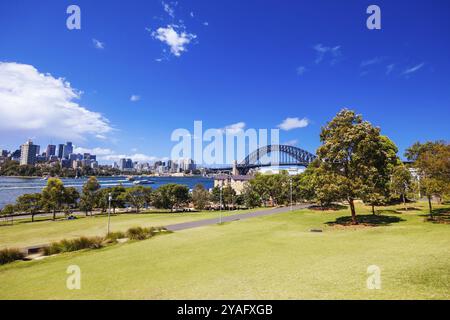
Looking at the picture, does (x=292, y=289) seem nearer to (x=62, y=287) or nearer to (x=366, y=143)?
(x=62, y=287)

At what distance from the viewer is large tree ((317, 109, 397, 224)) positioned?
29438mm

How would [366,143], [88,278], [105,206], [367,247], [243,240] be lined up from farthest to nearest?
[105,206], [366,143], [243,240], [367,247], [88,278]

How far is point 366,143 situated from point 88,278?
28.8 m

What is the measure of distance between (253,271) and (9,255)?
1880 cm

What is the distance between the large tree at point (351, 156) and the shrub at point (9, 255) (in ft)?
97.5

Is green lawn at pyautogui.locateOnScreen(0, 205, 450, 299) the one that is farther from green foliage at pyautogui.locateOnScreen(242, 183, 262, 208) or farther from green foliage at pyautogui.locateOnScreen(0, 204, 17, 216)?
green foliage at pyautogui.locateOnScreen(242, 183, 262, 208)

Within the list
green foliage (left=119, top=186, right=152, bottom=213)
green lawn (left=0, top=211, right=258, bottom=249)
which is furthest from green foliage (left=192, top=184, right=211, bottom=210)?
green lawn (left=0, top=211, right=258, bottom=249)

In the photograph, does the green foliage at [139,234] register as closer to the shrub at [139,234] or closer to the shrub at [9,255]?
the shrub at [139,234]

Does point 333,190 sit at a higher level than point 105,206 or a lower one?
higher

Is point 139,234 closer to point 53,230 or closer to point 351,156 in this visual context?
point 53,230

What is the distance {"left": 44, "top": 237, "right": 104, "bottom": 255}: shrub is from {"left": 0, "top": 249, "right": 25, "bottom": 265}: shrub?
175cm

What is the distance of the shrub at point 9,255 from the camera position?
761 inches

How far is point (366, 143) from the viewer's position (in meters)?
29.3
